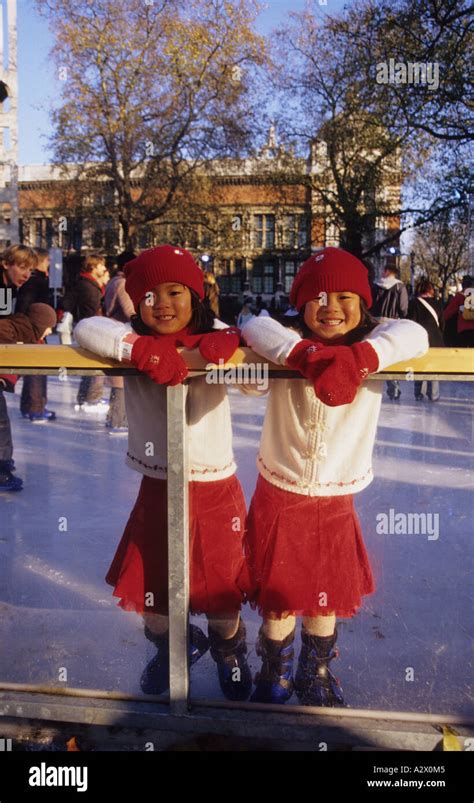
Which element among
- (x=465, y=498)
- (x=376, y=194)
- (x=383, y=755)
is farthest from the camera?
(x=376, y=194)

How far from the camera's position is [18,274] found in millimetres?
4578

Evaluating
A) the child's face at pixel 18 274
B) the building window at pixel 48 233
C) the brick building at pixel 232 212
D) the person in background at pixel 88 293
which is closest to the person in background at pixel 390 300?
the person in background at pixel 88 293

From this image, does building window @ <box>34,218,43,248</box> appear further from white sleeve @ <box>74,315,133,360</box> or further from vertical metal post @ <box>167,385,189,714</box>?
vertical metal post @ <box>167,385,189,714</box>

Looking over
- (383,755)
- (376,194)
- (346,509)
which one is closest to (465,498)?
(346,509)

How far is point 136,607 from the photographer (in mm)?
1793

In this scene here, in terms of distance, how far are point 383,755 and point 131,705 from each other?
1.80 ft

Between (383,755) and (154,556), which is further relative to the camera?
(154,556)

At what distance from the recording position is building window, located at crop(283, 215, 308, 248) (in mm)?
19656

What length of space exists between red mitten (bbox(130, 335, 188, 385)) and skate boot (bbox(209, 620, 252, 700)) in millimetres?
631

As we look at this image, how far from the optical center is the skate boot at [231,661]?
1780 millimetres

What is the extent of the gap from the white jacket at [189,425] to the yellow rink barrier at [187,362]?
2.0 inches

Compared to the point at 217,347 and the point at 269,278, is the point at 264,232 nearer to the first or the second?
the point at 269,278

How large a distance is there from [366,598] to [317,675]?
0.67 feet

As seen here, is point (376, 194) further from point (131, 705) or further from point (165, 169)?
point (131, 705)
